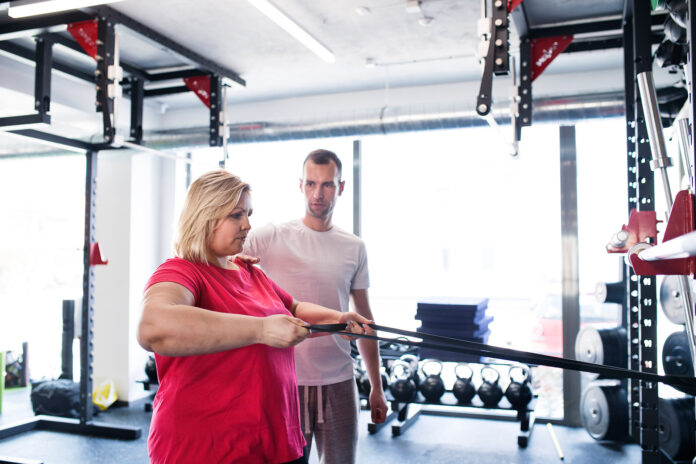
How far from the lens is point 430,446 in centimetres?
446

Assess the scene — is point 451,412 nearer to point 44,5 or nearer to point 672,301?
point 672,301

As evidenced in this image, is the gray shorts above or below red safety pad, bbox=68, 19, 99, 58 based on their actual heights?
below

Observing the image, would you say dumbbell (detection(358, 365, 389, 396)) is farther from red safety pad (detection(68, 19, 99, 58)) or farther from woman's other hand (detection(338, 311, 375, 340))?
red safety pad (detection(68, 19, 99, 58))

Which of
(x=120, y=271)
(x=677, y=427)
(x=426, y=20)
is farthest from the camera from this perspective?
(x=120, y=271)

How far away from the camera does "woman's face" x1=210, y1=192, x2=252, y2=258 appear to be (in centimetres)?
154

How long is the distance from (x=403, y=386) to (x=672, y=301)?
2085mm

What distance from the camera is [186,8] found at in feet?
12.3

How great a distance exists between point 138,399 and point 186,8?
13.1ft

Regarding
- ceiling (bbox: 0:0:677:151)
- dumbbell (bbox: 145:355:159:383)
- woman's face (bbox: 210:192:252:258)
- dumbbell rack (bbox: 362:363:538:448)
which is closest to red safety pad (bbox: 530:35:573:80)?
ceiling (bbox: 0:0:677:151)

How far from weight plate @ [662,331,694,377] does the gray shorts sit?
8.30 ft

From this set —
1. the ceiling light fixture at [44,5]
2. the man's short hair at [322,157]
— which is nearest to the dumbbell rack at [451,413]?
the man's short hair at [322,157]

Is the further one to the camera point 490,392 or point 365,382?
point 365,382

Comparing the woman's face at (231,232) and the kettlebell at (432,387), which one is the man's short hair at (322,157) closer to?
the woman's face at (231,232)

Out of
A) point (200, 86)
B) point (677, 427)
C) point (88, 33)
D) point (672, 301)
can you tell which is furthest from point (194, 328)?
point (200, 86)
